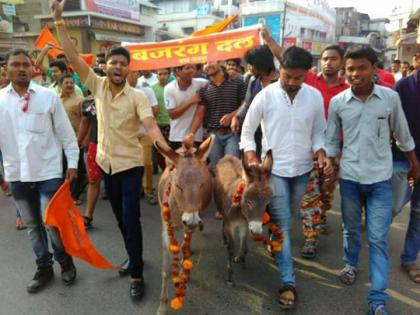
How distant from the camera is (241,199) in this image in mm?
3256

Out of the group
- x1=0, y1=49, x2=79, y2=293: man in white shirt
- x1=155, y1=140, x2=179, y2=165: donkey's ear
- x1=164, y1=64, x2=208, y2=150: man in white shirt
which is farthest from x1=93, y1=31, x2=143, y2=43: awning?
x1=155, y1=140, x2=179, y2=165: donkey's ear

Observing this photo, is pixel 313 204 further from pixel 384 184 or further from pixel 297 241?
pixel 384 184

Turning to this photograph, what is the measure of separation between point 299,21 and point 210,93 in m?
44.0

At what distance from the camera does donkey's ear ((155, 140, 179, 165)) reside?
3.07 m

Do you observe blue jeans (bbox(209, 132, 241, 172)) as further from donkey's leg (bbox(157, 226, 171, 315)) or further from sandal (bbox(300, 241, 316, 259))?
donkey's leg (bbox(157, 226, 171, 315))

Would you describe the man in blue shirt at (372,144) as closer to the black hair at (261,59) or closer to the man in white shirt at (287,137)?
the man in white shirt at (287,137)

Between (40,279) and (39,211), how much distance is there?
758mm

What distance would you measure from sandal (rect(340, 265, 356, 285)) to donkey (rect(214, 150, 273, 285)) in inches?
44.9

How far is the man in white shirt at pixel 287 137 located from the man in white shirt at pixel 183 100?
6.36 ft

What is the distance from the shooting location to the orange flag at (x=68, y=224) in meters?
3.41

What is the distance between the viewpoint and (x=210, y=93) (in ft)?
16.3

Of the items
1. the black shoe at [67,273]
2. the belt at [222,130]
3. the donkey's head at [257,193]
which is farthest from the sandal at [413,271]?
the black shoe at [67,273]

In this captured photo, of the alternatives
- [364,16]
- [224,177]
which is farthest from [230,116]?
[364,16]

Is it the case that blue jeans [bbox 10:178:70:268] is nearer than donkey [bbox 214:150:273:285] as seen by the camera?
No
